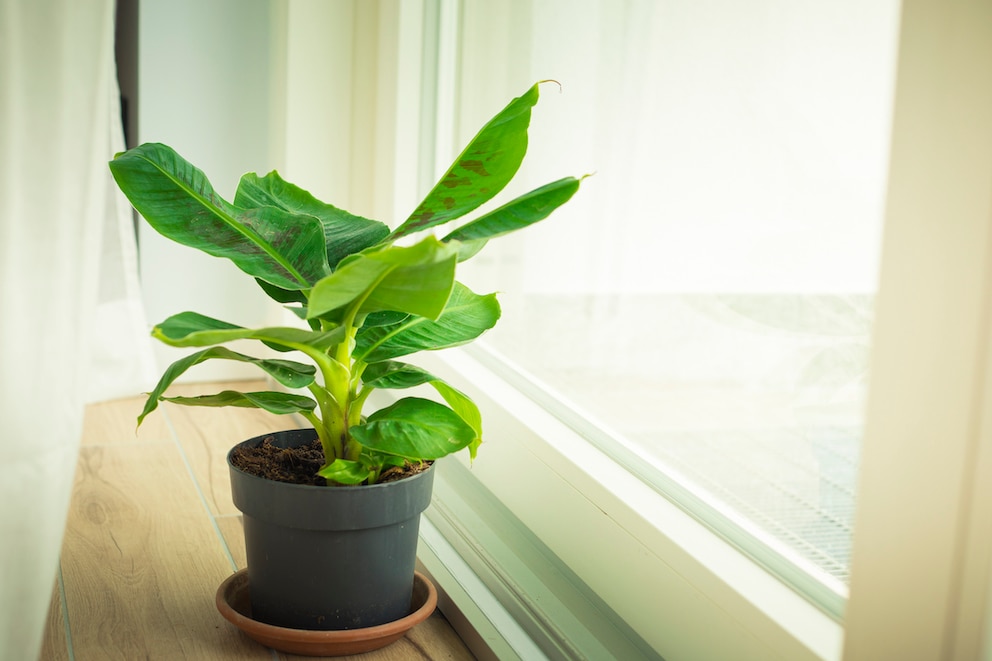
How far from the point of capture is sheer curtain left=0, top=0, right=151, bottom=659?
2.94ft

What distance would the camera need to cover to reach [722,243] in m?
0.96

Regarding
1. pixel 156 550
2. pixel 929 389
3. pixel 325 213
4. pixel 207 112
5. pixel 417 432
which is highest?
pixel 207 112

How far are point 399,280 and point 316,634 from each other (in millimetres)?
398

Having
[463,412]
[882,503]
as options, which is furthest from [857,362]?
[463,412]

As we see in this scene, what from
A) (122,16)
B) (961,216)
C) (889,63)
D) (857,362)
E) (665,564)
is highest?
(122,16)

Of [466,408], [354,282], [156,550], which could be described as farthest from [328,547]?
[156,550]

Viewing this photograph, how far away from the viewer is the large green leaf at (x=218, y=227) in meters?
0.78

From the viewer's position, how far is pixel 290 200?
933 mm

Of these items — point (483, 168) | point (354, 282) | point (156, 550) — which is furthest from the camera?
point (156, 550)

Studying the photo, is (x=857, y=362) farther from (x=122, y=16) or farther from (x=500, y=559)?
(x=122, y=16)

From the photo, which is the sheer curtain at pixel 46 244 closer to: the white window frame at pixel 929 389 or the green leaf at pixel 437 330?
the green leaf at pixel 437 330

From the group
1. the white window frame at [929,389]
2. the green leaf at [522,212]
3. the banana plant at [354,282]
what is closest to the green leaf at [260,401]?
the banana plant at [354,282]

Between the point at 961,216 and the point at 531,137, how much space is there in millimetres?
1014

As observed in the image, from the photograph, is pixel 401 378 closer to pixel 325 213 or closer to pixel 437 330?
pixel 437 330
